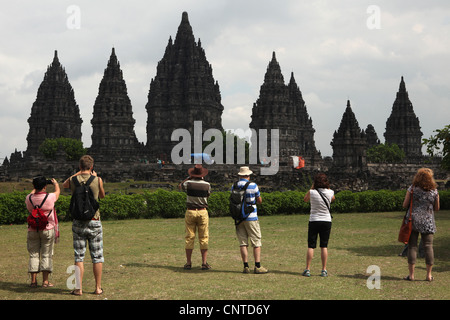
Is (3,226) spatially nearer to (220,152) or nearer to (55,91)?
(220,152)

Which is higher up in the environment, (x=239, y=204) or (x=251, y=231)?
(x=239, y=204)

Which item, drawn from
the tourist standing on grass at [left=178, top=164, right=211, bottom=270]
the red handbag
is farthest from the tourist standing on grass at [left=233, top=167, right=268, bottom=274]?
the red handbag

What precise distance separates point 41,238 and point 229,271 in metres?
3.87

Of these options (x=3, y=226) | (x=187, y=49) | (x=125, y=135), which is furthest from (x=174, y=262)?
Result: (x=187, y=49)

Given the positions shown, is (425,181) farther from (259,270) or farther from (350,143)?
(350,143)

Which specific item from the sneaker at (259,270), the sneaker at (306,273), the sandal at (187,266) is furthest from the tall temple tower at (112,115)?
the sneaker at (306,273)

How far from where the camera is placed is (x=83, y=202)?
8.67 metres

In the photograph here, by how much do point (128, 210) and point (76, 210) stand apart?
1698cm

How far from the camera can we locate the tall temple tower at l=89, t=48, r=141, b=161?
3391 inches

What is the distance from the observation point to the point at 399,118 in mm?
115938

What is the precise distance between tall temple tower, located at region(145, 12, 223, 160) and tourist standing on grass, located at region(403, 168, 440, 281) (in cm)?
8535

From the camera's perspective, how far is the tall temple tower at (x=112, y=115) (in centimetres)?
8612

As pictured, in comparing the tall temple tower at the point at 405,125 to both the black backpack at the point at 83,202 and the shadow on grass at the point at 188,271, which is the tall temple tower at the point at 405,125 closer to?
the shadow on grass at the point at 188,271

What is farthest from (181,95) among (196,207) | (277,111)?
(196,207)
